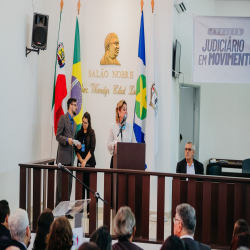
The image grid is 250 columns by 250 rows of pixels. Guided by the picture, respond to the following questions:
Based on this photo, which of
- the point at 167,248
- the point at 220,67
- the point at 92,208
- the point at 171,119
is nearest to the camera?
the point at 167,248

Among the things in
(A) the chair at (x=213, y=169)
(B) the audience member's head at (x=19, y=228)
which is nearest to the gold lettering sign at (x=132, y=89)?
(A) the chair at (x=213, y=169)

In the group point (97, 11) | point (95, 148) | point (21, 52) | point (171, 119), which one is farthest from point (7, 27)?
point (171, 119)

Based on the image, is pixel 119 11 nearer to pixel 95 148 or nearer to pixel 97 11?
pixel 97 11

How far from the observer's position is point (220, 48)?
254 inches

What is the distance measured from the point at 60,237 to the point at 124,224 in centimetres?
60

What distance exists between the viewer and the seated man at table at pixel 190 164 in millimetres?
6133

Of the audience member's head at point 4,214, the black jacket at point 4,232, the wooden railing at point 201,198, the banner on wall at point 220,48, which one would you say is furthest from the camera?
the banner on wall at point 220,48

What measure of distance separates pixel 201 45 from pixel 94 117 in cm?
237

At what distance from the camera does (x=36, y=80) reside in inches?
308

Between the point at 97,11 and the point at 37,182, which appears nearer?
the point at 37,182

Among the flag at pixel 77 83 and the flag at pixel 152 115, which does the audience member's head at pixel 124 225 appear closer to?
the flag at pixel 152 115

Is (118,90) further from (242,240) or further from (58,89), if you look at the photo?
(242,240)

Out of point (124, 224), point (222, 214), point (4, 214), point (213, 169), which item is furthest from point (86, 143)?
point (124, 224)

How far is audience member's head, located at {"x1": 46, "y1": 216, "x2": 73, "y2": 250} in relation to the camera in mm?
3074
